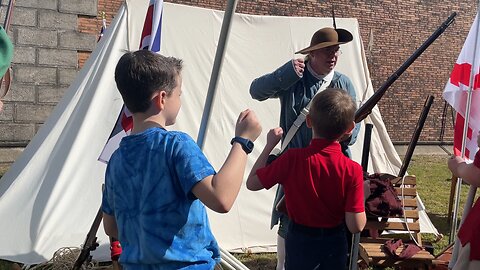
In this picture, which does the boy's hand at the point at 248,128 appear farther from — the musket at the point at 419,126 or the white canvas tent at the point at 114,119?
the white canvas tent at the point at 114,119

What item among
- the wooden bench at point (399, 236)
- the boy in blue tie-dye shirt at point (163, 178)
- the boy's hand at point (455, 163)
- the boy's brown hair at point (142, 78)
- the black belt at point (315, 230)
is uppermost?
the boy's brown hair at point (142, 78)

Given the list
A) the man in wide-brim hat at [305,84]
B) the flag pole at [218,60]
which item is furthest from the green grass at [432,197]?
the flag pole at [218,60]

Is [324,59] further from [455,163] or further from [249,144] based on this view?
[249,144]

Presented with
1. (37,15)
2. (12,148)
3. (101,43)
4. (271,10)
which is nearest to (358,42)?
(101,43)

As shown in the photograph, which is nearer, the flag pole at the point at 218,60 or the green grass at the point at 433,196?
the flag pole at the point at 218,60

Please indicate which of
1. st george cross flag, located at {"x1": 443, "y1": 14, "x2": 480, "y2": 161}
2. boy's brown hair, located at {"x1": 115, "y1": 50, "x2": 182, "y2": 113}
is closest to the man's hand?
boy's brown hair, located at {"x1": 115, "y1": 50, "x2": 182, "y2": 113}

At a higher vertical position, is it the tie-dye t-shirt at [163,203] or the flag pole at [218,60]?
the flag pole at [218,60]

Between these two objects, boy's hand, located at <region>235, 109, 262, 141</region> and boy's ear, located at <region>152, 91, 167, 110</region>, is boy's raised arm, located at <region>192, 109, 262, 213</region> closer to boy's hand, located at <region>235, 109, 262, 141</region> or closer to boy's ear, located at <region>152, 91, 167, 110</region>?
boy's hand, located at <region>235, 109, 262, 141</region>

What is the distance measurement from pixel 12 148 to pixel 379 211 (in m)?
6.67

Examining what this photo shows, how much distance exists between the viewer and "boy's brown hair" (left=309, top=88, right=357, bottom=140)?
2.69 m

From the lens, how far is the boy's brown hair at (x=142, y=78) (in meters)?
1.84

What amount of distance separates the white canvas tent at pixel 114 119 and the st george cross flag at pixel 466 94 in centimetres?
147

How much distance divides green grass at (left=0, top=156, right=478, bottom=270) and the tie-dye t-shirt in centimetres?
318

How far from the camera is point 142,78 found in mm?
1835
